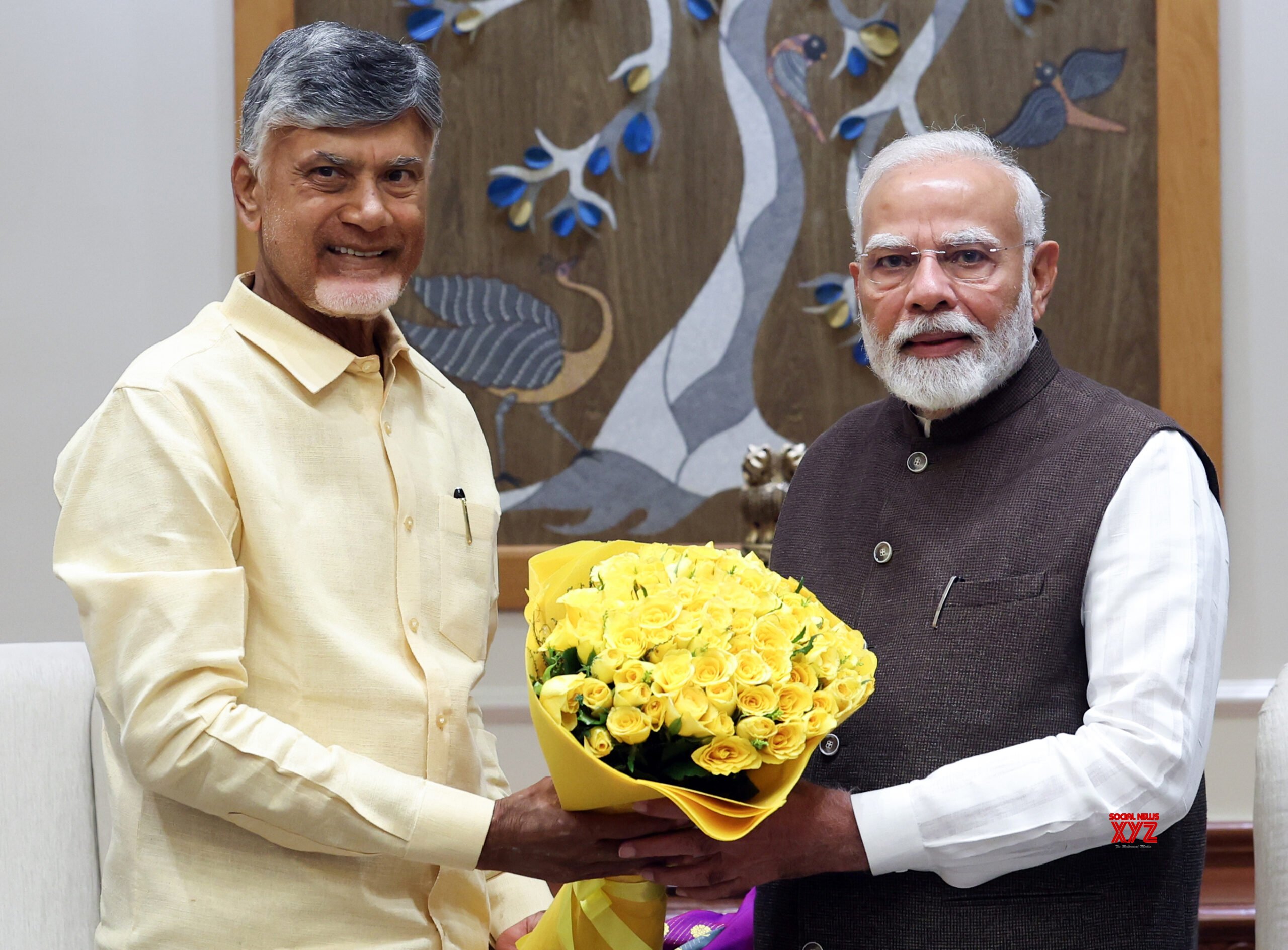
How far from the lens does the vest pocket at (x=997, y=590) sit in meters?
1.67

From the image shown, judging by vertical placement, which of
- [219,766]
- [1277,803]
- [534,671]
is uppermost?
[534,671]

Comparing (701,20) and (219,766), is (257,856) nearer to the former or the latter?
(219,766)

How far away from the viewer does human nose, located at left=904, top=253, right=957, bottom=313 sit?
1.84 metres


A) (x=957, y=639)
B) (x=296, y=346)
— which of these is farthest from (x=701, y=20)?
(x=957, y=639)

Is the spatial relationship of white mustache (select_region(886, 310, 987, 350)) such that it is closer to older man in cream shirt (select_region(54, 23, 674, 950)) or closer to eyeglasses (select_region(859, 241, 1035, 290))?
eyeglasses (select_region(859, 241, 1035, 290))

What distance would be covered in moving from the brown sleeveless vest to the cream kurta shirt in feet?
1.80

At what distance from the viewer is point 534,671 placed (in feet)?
4.99

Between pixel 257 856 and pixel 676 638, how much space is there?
68 cm

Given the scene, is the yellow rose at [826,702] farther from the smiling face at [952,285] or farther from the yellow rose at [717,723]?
the smiling face at [952,285]

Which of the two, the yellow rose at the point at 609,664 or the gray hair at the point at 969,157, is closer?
the yellow rose at the point at 609,664

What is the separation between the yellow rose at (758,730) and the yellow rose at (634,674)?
0.12m

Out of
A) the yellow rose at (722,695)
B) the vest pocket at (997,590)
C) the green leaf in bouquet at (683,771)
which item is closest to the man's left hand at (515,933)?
the green leaf in bouquet at (683,771)

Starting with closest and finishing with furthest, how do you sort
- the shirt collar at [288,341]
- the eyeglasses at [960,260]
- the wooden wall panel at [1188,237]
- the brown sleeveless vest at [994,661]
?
the brown sleeveless vest at [994,661]
the shirt collar at [288,341]
the eyeglasses at [960,260]
the wooden wall panel at [1188,237]

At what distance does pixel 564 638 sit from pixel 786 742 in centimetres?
28
